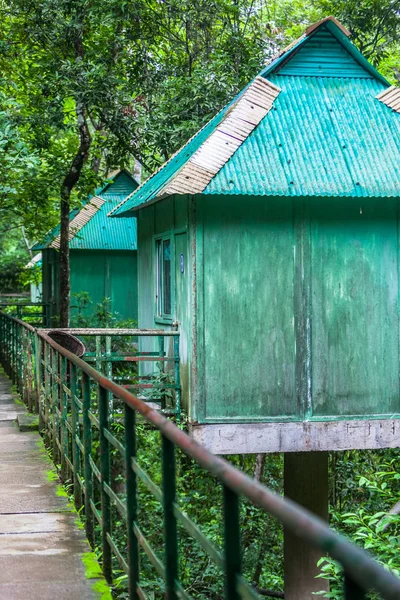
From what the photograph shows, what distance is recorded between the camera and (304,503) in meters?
12.5

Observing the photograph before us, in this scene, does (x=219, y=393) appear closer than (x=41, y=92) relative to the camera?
Yes

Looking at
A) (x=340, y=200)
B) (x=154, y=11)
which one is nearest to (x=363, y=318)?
(x=340, y=200)

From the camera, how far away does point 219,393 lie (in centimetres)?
1092

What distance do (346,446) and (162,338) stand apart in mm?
Answer: 2837

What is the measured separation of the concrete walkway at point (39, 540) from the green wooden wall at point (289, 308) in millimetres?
3080

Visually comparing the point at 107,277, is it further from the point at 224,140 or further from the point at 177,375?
the point at 224,140

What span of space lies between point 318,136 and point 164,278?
10.4ft

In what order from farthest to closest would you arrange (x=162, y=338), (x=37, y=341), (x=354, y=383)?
1. (x=162, y=338)
2. (x=354, y=383)
3. (x=37, y=341)

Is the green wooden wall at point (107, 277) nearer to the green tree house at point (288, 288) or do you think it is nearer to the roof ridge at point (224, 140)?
the green tree house at point (288, 288)

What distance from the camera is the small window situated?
41.8 feet

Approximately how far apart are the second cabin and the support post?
5.06 ft

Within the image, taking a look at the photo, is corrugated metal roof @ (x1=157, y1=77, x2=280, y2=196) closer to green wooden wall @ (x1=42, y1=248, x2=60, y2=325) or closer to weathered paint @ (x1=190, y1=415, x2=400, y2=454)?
weathered paint @ (x1=190, y1=415, x2=400, y2=454)

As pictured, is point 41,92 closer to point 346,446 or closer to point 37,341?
point 37,341

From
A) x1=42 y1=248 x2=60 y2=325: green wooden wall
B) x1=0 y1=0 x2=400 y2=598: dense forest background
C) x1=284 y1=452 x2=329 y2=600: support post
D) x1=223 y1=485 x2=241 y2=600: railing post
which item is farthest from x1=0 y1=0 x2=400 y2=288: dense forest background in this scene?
x1=223 y1=485 x2=241 y2=600: railing post
